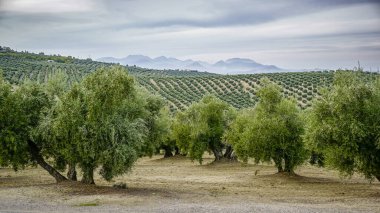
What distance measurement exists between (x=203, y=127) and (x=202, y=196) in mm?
26375

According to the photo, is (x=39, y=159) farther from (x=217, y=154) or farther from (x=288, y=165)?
(x=217, y=154)

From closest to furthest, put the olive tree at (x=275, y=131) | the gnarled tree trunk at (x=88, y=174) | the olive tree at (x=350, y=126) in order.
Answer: the olive tree at (x=350, y=126) → the gnarled tree trunk at (x=88, y=174) → the olive tree at (x=275, y=131)

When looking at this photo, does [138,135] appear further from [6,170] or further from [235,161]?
[235,161]

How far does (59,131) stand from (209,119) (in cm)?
2949

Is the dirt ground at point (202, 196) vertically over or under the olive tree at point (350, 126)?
under

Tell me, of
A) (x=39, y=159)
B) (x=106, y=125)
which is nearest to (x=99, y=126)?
(x=106, y=125)

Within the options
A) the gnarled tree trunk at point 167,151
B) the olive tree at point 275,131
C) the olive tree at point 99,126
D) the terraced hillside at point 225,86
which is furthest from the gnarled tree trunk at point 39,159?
the terraced hillside at point 225,86

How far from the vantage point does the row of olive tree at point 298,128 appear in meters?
29.0

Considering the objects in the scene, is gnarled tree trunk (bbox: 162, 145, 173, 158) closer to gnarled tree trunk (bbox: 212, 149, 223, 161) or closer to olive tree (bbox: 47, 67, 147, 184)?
gnarled tree trunk (bbox: 212, 149, 223, 161)

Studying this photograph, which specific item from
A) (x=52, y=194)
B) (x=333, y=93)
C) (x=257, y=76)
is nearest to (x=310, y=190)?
(x=333, y=93)

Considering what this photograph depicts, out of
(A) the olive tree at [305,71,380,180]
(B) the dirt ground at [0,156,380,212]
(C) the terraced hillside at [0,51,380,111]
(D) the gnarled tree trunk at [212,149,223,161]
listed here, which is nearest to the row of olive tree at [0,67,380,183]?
(A) the olive tree at [305,71,380,180]

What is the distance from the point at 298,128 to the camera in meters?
39.4

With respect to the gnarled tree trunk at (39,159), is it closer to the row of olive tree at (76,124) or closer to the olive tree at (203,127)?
the row of olive tree at (76,124)

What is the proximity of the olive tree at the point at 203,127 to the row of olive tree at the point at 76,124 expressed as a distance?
22954mm
